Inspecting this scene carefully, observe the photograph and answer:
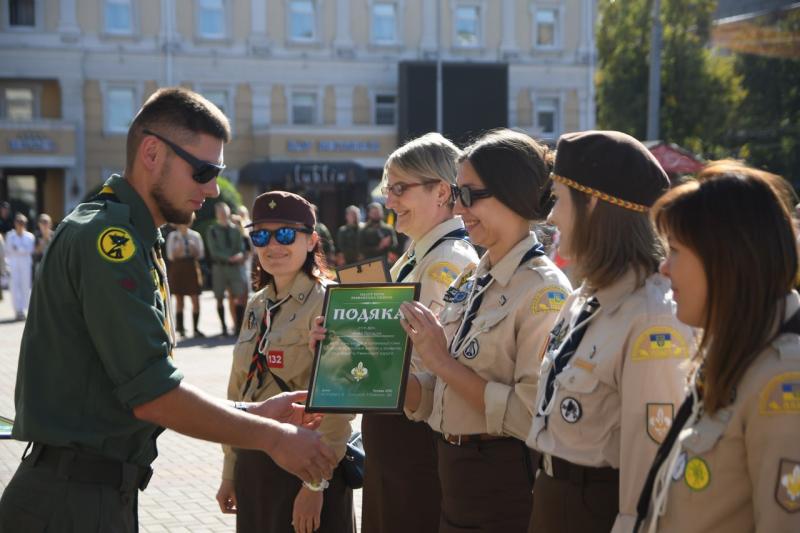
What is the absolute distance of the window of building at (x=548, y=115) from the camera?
1836 inches

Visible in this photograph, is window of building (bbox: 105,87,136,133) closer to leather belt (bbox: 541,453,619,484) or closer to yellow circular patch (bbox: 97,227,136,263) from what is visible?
yellow circular patch (bbox: 97,227,136,263)

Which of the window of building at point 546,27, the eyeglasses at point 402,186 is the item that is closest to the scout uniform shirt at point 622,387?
the eyeglasses at point 402,186

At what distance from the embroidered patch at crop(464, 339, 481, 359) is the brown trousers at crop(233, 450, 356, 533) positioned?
3.78 feet

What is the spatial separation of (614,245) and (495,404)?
78 centimetres

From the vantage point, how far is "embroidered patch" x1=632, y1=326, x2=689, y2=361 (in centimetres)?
306

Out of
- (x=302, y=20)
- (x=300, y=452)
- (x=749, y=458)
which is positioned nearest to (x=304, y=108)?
(x=302, y=20)

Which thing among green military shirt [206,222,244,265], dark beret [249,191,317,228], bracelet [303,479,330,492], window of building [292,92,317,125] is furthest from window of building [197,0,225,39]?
bracelet [303,479,330,492]

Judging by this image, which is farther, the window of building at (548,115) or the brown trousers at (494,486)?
the window of building at (548,115)

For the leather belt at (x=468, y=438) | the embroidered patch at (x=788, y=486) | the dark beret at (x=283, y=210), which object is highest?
the dark beret at (x=283, y=210)

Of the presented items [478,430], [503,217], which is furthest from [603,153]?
[478,430]

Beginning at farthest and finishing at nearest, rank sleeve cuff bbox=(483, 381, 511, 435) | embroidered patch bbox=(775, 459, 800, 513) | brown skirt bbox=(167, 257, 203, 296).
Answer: brown skirt bbox=(167, 257, 203, 296) < sleeve cuff bbox=(483, 381, 511, 435) < embroidered patch bbox=(775, 459, 800, 513)

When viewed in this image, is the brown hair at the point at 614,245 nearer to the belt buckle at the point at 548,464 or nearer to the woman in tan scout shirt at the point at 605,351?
the woman in tan scout shirt at the point at 605,351

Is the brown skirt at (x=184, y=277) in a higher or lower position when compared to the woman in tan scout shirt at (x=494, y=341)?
lower

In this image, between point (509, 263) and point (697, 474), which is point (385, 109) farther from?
point (697, 474)
